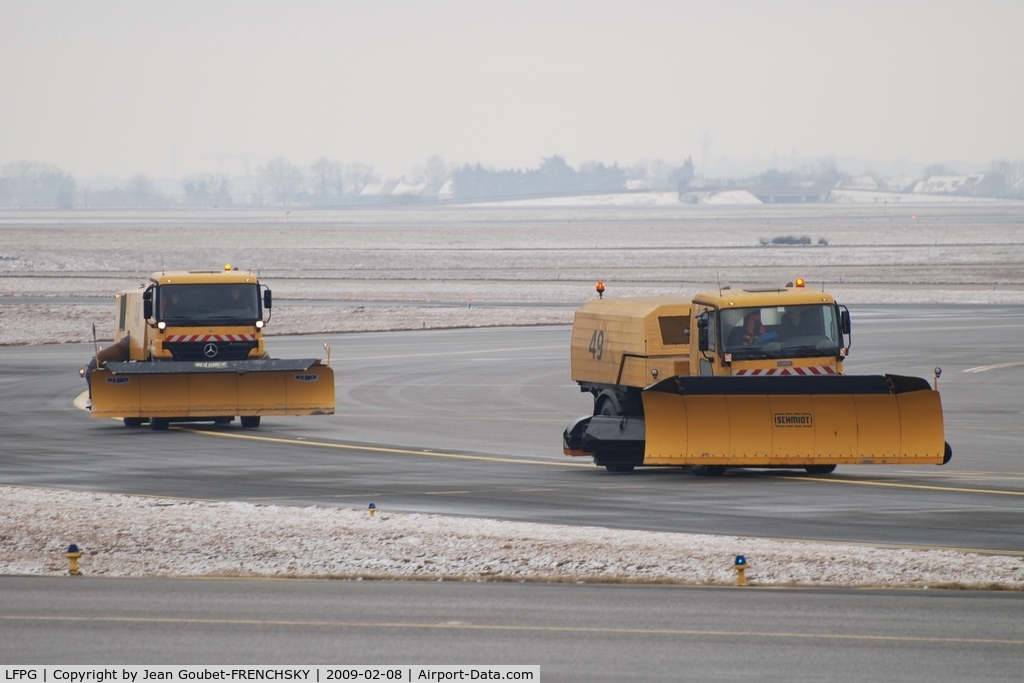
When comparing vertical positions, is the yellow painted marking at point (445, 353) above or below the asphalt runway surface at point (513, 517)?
below

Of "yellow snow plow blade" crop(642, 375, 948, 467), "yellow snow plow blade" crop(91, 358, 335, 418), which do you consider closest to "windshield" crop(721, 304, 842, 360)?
"yellow snow plow blade" crop(642, 375, 948, 467)

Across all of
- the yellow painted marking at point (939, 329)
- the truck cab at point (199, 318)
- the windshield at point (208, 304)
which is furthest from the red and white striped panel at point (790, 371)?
the yellow painted marking at point (939, 329)

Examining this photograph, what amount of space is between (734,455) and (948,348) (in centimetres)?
2198

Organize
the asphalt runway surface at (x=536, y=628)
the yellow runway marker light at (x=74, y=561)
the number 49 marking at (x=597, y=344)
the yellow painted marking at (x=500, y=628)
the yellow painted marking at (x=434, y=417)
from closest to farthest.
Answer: the asphalt runway surface at (x=536, y=628)
the yellow painted marking at (x=500, y=628)
the yellow runway marker light at (x=74, y=561)
the number 49 marking at (x=597, y=344)
the yellow painted marking at (x=434, y=417)

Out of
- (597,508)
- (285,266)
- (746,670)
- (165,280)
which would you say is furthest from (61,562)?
(285,266)

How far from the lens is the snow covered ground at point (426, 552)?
1280cm

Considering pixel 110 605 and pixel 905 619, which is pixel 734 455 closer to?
pixel 905 619

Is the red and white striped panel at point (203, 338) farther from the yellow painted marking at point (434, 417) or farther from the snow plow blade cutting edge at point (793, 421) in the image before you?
the snow plow blade cutting edge at point (793, 421)

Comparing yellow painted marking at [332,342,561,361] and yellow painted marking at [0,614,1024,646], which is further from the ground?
yellow painted marking at [0,614,1024,646]

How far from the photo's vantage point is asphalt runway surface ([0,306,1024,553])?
625 inches

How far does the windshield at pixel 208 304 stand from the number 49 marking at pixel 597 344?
787cm

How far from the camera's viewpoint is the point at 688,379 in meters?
18.4

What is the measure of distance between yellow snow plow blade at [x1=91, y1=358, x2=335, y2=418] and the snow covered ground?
27.8 feet

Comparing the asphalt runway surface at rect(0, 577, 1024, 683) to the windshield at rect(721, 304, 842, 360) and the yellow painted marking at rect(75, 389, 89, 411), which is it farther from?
the yellow painted marking at rect(75, 389, 89, 411)
